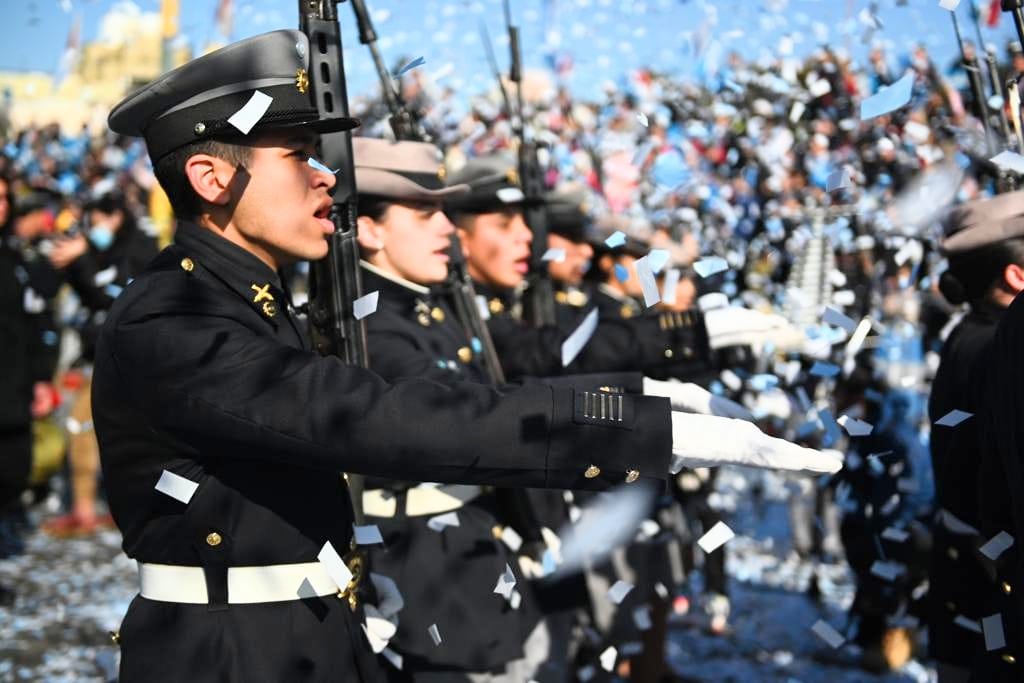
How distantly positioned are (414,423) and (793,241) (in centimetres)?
592

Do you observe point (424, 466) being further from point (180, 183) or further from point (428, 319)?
point (428, 319)

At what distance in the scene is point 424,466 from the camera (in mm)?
Result: 1822

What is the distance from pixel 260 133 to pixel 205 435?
0.71 metres

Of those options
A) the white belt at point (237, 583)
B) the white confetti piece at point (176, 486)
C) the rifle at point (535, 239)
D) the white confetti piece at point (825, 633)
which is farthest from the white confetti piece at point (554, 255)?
the white confetti piece at point (176, 486)

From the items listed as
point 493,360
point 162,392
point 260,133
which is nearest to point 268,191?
point 260,133

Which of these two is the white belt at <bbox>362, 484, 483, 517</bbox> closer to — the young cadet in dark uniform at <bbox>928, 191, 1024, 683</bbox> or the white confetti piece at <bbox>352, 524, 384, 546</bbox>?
the white confetti piece at <bbox>352, 524, 384, 546</bbox>

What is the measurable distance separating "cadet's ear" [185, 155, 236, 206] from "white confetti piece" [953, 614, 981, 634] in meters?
2.20

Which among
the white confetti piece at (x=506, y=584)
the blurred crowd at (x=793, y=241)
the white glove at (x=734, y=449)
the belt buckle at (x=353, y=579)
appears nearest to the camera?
the white glove at (x=734, y=449)

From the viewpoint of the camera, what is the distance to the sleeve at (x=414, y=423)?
Result: 1.82 meters

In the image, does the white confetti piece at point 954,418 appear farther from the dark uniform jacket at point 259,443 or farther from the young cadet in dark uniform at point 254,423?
the dark uniform jacket at point 259,443

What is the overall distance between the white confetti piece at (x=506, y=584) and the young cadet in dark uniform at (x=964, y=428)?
1.21 meters

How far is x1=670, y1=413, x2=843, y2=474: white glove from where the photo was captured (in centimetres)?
181

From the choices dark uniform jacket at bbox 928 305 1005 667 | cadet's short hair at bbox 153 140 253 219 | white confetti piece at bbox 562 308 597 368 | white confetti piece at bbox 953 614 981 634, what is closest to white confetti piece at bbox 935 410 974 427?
dark uniform jacket at bbox 928 305 1005 667

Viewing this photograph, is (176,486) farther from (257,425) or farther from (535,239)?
(535,239)
